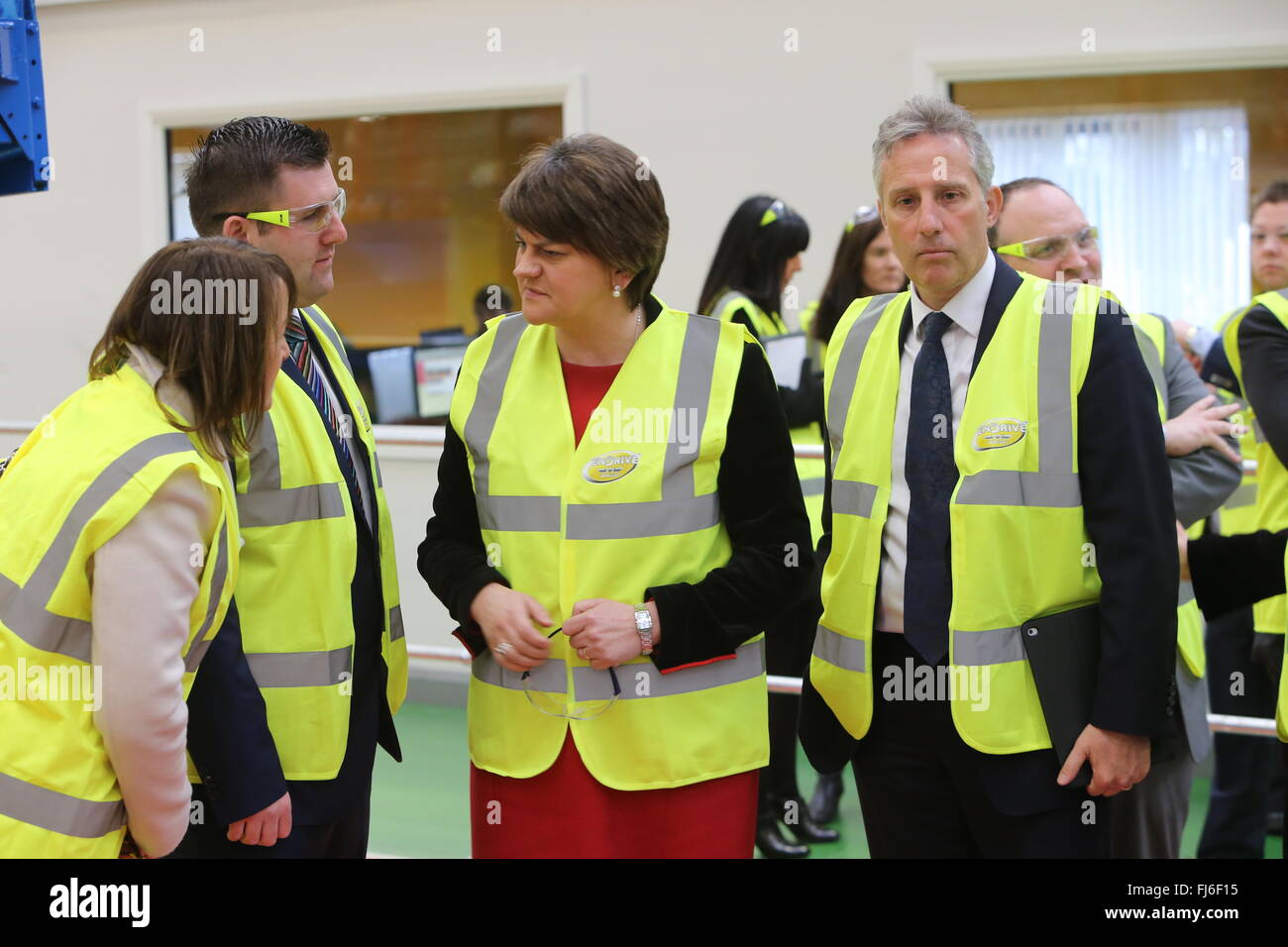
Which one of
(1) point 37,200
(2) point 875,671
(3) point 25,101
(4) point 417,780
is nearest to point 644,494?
(2) point 875,671

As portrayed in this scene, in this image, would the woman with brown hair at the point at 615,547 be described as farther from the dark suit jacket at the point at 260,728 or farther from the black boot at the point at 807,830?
the black boot at the point at 807,830

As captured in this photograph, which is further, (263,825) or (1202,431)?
(1202,431)

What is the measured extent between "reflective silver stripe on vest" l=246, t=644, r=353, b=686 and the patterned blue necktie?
2.87ft

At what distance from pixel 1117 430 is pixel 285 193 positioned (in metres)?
1.34

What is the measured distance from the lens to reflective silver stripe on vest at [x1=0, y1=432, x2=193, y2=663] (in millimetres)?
1562

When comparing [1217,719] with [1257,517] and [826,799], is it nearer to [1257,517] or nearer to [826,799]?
[1257,517]

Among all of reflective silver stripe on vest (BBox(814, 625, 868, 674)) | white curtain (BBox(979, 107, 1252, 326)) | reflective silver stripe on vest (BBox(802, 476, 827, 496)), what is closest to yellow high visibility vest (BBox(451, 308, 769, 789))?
reflective silver stripe on vest (BBox(814, 625, 868, 674))

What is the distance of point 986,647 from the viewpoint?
75.7 inches

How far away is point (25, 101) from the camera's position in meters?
1.99

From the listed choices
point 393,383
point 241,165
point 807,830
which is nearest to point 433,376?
point 393,383

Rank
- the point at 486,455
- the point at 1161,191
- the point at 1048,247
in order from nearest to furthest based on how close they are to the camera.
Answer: the point at 486,455 → the point at 1048,247 → the point at 1161,191

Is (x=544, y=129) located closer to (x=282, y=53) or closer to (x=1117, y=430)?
(x=282, y=53)

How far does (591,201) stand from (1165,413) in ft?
4.18

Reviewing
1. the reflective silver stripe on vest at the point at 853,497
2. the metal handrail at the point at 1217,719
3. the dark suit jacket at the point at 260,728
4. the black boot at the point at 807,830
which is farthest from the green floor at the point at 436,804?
the reflective silver stripe on vest at the point at 853,497
